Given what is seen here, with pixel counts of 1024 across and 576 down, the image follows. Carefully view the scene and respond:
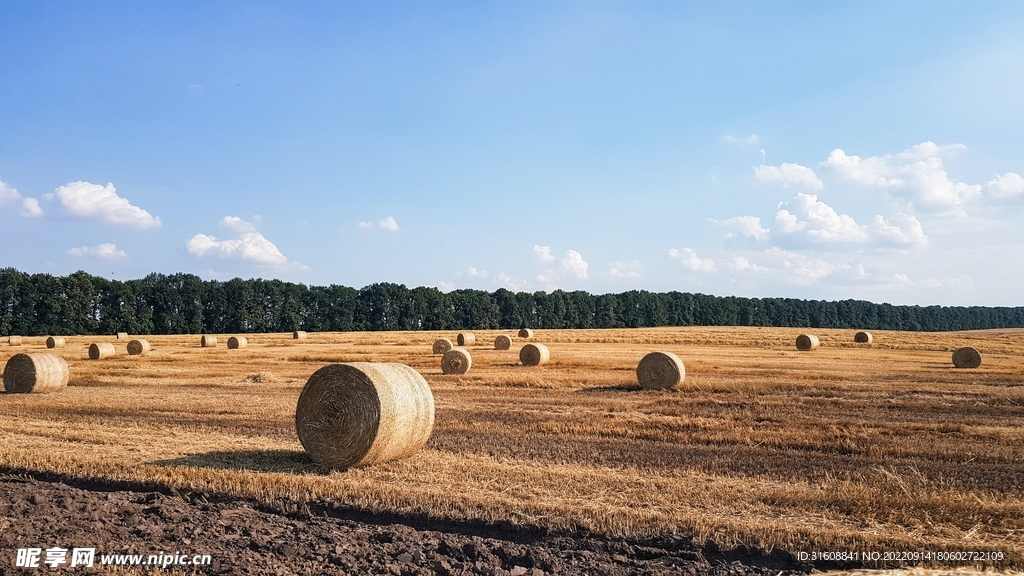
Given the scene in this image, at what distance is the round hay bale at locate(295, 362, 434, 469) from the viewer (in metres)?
9.66

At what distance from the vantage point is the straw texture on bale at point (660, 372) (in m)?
18.7

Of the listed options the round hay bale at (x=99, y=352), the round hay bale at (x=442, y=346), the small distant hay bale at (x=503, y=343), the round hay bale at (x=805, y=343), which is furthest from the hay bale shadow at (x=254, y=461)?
the round hay bale at (x=805, y=343)

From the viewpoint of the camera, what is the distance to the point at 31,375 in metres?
18.8

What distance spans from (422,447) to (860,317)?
11145 cm

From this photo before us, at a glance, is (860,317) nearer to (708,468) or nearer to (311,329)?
(311,329)

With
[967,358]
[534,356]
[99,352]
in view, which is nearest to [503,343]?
[534,356]

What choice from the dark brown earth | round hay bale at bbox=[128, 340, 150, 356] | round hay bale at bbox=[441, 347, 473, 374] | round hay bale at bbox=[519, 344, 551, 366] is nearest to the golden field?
the dark brown earth

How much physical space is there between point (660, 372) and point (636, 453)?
864 cm

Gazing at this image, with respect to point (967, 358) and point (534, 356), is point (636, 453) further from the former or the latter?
point (967, 358)

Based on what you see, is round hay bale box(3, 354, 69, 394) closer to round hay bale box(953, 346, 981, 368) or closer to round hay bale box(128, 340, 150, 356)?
round hay bale box(128, 340, 150, 356)

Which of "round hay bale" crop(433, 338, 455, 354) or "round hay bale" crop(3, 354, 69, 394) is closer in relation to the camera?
"round hay bale" crop(3, 354, 69, 394)

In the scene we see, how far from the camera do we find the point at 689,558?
6.16m

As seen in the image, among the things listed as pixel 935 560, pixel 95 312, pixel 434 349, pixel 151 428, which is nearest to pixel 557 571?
pixel 935 560

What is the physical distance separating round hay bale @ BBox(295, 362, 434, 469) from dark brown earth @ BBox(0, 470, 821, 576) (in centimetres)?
196
